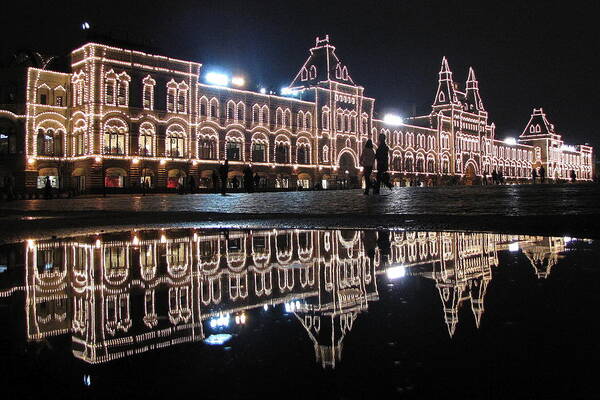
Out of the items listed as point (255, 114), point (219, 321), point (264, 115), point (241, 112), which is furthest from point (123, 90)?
point (219, 321)

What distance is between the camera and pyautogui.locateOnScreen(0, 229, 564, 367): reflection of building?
232cm

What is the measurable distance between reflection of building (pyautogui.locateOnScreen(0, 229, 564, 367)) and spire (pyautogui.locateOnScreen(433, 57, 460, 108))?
9024 cm

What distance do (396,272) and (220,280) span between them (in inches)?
46.2

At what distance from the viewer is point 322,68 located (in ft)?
212

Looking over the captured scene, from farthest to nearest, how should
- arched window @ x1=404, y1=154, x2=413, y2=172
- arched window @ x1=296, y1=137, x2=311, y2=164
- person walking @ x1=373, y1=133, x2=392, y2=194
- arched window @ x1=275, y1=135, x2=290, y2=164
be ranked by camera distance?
arched window @ x1=404, y1=154, x2=413, y2=172 < arched window @ x1=296, y1=137, x2=311, y2=164 < arched window @ x1=275, y1=135, x2=290, y2=164 < person walking @ x1=373, y1=133, x2=392, y2=194

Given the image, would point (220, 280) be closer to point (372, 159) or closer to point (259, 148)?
point (372, 159)

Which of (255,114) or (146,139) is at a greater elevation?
(255,114)

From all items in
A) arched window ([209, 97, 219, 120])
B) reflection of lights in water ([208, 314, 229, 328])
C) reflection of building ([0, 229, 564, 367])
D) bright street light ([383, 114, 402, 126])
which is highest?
bright street light ([383, 114, 402, 126])

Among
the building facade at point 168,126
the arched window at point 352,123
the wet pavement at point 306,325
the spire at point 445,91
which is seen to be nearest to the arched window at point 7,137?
the building facade at point 168,126

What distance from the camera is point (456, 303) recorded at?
2.74m

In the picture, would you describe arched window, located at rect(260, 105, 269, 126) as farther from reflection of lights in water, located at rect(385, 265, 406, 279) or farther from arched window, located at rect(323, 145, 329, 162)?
reflection of lights in water, located at rect(385, 265, 406, 279)

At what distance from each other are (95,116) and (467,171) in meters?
66.5

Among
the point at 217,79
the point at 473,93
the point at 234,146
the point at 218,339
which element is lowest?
the point at 218,339

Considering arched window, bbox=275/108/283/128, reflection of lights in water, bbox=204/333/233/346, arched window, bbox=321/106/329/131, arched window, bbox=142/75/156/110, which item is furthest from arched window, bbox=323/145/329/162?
reflection of lights in water, bbox=204/333/233/346
